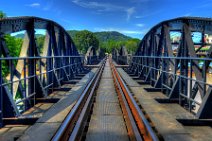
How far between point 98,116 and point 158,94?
15.5 ft

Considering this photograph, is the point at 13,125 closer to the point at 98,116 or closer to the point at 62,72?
the point at 98,116

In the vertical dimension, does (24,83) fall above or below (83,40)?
below

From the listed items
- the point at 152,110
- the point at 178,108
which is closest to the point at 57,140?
the point at 152,110

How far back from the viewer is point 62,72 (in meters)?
14.5

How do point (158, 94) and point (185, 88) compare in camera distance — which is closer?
point (185, 88)

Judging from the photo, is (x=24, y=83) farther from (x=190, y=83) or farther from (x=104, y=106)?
(x=190, y=83)

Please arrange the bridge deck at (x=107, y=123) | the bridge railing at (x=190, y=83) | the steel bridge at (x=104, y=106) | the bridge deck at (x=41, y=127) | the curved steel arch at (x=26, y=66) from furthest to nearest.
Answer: the curved steel arch at (x=26, y=66)
the bridge railing at (x=190, y=83)
the steel bridge at (x=104, y=106)
the bridge deck at (x=107, y=123)
the bridge deck at (x=41, y=127)

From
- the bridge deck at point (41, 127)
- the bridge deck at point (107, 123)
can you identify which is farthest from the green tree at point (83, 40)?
the bridge deck at point (41, 127)

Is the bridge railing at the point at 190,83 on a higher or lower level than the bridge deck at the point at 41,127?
higher

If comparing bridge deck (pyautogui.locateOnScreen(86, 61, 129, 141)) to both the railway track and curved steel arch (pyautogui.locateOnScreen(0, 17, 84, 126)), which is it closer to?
the railway track

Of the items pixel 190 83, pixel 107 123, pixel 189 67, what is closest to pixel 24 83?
pixel 107 123

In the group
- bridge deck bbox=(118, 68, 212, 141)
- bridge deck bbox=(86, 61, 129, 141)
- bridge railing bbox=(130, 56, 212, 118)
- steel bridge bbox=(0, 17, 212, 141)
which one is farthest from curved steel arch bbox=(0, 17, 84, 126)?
bridge railing bbox=(130, 56, 212, 118)

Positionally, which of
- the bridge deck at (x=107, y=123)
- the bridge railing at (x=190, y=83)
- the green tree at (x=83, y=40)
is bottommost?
the bridge deck at (x=107, y=123)

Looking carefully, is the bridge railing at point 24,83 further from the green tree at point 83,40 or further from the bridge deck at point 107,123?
the green tree at point 83,40
